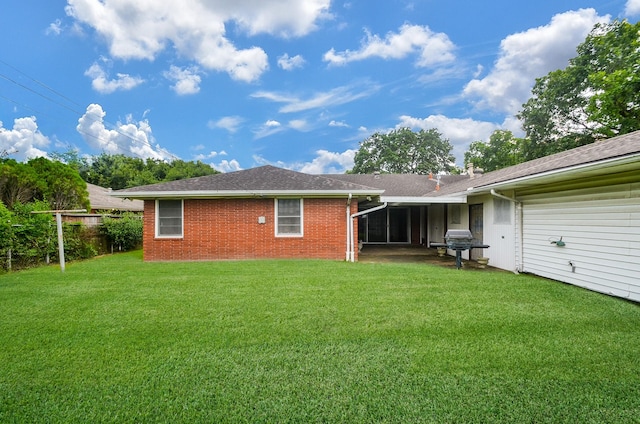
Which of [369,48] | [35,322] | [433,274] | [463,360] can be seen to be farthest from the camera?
[369,48]

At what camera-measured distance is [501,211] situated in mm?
9070

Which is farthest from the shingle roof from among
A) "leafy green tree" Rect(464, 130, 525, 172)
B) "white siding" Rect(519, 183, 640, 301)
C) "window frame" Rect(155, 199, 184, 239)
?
"leafy green tree" Rect(464, 130, 525, 172)

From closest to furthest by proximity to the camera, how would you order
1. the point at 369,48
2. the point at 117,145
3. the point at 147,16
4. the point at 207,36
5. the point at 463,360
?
the point at 463,360, the point at 147,16, the point at 207,36, the point at 369,48, the point at 117,145

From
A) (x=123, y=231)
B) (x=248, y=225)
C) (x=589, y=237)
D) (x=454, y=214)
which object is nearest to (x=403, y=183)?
(x=454, y=214)

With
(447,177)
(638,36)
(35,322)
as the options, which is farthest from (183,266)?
(638,36)

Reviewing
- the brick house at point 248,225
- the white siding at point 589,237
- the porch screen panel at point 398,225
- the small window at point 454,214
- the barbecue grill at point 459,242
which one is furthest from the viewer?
the porch screen panel at point 398,225

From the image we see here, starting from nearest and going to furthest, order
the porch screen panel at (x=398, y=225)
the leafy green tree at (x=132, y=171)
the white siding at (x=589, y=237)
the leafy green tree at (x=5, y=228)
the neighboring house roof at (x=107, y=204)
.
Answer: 1. the white siding at (x=589, y=237)
2. the leafy green tree at (x=5, y=228)
3. the neighboring house roof at (x=107, y=204)
4. the porch screen panel at (x=398, y=225)
5. the leafy green tree at (x=132, y=171)

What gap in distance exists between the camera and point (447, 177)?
64.6 ft

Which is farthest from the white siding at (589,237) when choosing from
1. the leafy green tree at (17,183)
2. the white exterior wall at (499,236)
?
the leafy green tree at (17,183)

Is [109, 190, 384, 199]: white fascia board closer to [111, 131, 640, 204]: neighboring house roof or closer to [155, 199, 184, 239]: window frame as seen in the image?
[111, 131, 640, 204]: neighboring house roof

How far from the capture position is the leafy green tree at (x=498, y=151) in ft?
88.2

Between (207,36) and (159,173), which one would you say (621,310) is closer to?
(207,36)

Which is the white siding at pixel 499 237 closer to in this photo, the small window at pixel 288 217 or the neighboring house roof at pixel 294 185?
the neighboring house roof at pixel 294 185

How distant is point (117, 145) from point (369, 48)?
33502 mm
